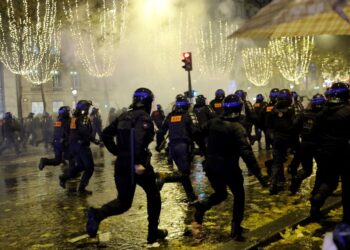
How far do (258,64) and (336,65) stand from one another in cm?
1428

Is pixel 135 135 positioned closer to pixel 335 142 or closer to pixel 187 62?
pixel 335 142

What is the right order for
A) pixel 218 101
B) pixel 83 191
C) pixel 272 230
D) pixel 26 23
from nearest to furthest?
pixel 272 230
pixel 83 191
pixel 218 101
pixel 26 23

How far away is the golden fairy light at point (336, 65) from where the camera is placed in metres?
32.7

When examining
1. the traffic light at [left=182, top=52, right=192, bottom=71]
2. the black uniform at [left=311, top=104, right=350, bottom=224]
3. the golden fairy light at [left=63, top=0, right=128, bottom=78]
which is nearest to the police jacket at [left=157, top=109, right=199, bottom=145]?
the black uniform at [left=311, top=104, right=350, bottom=224]

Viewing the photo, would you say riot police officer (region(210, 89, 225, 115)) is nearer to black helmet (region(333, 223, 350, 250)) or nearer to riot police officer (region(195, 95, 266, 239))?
riot police officer (region(195, 95, 266, 239))

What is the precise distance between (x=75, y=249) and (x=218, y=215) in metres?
2.03

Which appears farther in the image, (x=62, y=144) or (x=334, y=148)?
(x=62, y=144)

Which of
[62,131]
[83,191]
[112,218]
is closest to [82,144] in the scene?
[83,191]

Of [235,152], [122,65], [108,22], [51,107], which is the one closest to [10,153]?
[108,22]

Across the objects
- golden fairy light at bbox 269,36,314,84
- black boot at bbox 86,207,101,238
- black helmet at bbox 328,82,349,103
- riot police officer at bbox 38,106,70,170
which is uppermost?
golden fairy light at bbox 269,36,314,84

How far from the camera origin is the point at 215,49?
42.0 metres

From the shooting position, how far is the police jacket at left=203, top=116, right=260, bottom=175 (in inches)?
187

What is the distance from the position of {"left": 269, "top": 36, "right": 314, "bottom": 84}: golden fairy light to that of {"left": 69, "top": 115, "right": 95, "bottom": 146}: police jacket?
A: 81.0 ft

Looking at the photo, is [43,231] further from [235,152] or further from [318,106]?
[318,106]
